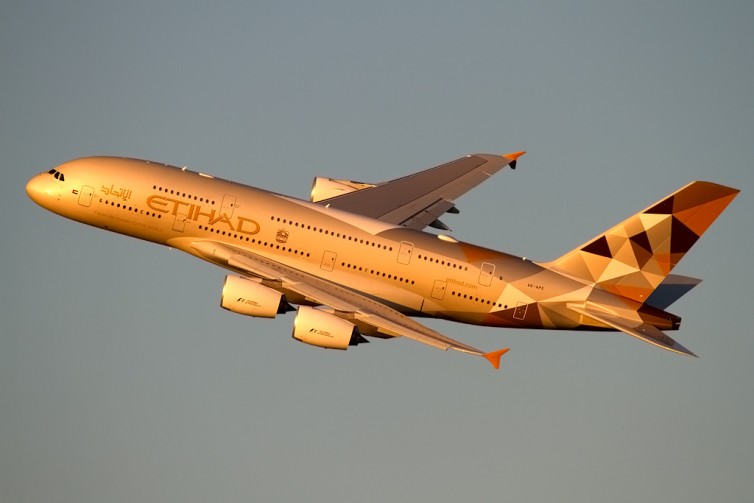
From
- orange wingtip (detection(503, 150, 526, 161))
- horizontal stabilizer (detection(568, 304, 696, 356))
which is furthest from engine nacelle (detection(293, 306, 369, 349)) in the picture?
orange wingtip (detection(503, 150, 526, 161))

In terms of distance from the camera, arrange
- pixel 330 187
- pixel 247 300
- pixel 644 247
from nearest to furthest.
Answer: pixel 247 300
pixel 644 247
pixel 330 187

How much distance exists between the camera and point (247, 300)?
78.9m

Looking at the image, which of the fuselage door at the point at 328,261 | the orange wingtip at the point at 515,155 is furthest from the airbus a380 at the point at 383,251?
the orange wingtip at the point at 515,155

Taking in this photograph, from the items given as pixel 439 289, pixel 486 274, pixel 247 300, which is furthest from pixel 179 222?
pixel 486 274

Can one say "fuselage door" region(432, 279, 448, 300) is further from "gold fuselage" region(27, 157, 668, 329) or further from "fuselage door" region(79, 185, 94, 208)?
"fuselage door" region(79, 185, 94, 208)

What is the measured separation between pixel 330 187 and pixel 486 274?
1392 centimetres

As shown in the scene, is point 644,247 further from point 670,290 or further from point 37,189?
point 37,189

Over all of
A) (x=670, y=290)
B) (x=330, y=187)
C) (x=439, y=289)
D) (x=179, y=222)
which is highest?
(x=330, y=187)

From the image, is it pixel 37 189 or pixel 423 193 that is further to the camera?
pixel 423 193

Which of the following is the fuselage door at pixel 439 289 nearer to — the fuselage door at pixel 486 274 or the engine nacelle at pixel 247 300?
the fuselage door at pixel 486 274

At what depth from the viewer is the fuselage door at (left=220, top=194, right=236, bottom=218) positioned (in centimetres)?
8262

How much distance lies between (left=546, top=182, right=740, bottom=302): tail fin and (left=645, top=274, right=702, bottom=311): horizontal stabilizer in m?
0.97

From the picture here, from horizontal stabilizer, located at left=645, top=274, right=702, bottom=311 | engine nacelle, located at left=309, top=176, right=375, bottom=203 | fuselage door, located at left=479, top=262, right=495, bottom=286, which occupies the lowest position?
fuselage door, located at left=479, top=262, right=495, bottom=286

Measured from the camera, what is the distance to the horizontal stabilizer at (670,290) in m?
85.6
